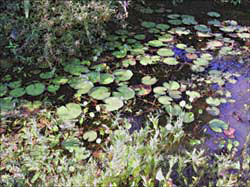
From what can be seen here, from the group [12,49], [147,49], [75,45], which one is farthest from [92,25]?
[12,49]

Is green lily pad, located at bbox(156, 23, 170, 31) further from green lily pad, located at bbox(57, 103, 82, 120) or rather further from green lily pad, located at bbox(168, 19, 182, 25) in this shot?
green lily pad, located at bbox(57, 103, 82, 120)

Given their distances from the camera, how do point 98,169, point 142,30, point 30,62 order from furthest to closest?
point 142,30 < point 30,62 < point 98,169

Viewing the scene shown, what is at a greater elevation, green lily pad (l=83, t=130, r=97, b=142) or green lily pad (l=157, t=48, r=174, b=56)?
→ green lily pad (l=157, t=48, r=174, b=56)

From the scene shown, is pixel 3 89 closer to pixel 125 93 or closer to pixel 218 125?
pixel 125 93

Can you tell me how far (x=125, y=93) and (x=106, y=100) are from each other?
18 centimetres

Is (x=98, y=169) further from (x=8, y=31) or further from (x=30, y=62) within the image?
(x=8, y=31)

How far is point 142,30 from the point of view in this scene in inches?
129

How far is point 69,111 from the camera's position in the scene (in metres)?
2.17

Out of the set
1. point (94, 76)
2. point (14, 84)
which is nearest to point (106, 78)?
point (94, 76)

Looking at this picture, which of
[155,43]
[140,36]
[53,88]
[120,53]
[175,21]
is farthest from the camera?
[175,21]

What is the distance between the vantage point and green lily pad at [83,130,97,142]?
200 centimetres

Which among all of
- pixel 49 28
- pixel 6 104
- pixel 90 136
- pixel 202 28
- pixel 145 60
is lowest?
pixel 90 136

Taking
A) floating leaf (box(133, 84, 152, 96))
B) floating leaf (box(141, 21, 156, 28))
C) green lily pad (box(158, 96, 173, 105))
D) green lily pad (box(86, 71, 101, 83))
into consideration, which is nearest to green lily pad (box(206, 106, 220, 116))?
green lily pad (box(158, 96, 173, 105))

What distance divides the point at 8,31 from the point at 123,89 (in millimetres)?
1329
